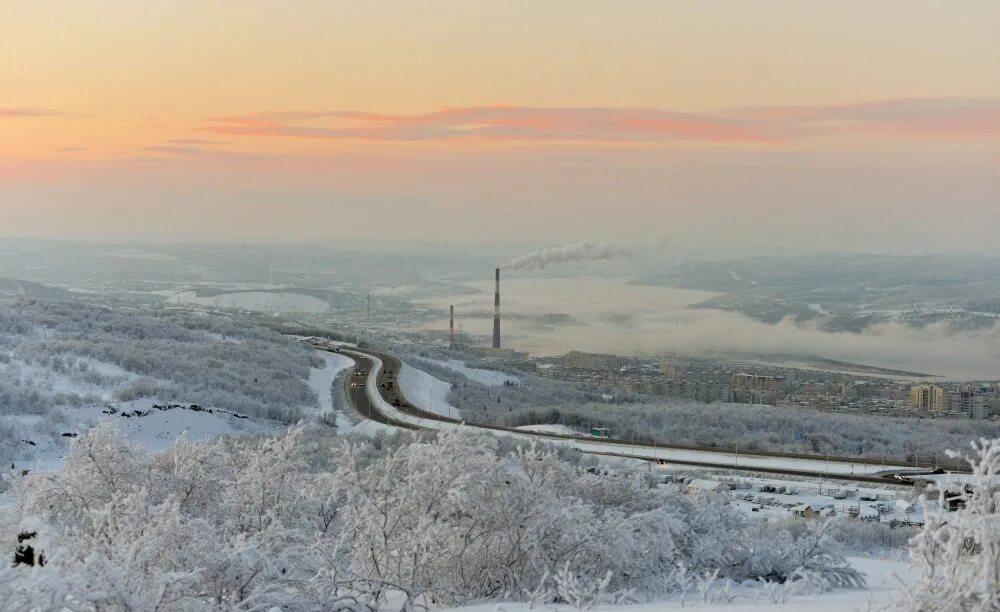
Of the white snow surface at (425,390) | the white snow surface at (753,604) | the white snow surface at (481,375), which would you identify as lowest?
the white snow surface at (481,375)

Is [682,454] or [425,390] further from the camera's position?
[425,390]

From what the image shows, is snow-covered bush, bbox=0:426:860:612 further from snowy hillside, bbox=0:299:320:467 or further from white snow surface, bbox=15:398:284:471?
white snow surface, bbox=15:398:284:471

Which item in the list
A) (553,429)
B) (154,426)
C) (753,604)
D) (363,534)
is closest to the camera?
(753,604)

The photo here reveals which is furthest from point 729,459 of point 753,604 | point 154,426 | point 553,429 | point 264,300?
point 264,300

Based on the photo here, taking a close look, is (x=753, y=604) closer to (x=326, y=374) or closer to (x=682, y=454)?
(x=682, y=454)

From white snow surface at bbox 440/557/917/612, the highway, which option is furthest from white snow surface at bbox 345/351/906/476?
white snow surface at bbox 440/557/917/612

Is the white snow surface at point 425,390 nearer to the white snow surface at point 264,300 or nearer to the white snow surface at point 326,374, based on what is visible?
the white snow surface at point 326,374

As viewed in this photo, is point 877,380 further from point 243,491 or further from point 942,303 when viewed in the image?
point 243,491

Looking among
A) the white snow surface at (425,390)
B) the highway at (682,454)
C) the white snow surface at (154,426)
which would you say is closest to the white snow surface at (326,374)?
the highway at (682,454)
